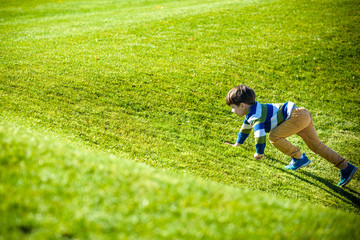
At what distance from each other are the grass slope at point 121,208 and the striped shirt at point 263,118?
2.30 m

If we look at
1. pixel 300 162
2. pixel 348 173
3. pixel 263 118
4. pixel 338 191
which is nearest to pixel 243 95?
pixel 263 118

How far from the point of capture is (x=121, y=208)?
2727 mm

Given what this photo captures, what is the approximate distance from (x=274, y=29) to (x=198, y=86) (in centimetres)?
951

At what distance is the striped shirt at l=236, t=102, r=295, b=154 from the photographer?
5530 millimetres

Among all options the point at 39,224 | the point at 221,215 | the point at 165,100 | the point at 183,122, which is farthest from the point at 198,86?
the point at 39,224

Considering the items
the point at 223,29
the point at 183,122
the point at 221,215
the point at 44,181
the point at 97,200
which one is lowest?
the point at 183,122

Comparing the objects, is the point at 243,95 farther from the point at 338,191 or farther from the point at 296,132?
the point at 338,191

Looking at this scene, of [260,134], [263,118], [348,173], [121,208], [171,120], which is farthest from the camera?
[171,120]

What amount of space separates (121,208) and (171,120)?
213 inches

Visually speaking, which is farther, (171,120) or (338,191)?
(171,120)

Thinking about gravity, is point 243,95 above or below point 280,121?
above

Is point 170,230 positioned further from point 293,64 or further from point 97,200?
point 293,64

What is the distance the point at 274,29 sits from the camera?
1598 centimetres

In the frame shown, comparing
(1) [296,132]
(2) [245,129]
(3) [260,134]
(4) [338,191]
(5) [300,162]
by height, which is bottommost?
(4) [338,191]
